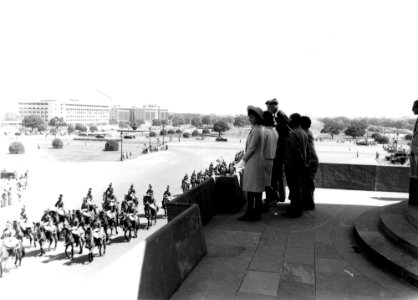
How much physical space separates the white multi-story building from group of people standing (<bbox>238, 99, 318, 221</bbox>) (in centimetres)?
17095

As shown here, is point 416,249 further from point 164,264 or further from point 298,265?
point 164,264

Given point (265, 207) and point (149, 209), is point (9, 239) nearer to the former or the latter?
point (149, 209)

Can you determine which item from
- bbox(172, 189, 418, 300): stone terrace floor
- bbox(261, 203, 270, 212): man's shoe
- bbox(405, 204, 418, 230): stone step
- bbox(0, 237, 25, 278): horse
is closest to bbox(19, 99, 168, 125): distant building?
bbox(0, 237, 25, 278): horse

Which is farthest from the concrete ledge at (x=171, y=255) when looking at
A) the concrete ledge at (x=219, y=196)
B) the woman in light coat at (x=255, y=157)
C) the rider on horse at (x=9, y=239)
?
the rider on horse at (x=9, y=239)

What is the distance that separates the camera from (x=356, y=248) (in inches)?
191

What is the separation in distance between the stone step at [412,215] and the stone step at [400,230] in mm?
41

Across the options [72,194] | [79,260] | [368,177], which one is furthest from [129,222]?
[72,194]

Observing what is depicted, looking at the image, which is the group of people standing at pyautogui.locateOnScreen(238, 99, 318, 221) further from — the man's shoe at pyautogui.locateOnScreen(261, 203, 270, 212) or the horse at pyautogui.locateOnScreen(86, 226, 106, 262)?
the horse at pyautogui.locateOnScreen(86, 226, 106, 262)

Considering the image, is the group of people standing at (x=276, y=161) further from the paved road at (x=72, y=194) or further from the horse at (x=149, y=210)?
the horse at (x=149, y=210)

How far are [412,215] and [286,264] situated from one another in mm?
2075

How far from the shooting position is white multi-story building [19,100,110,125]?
538 ft

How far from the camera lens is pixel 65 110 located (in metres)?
168

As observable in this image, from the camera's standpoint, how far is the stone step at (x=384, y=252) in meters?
3.82

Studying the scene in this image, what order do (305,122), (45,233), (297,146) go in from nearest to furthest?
(297,146) < (305,122) < (45,233)
